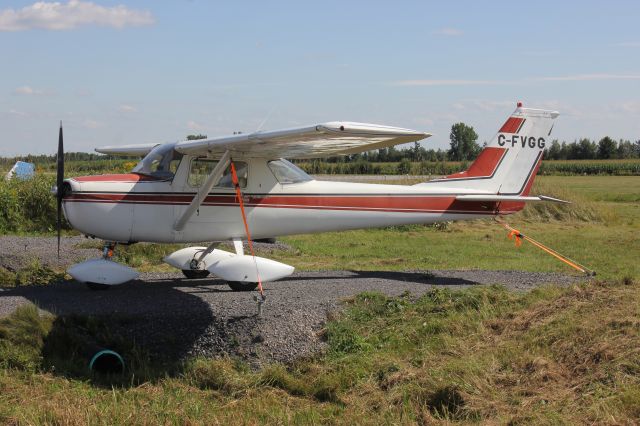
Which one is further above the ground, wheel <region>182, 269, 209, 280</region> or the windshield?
the windshield

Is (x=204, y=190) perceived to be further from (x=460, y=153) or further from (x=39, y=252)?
(x=460, y=153)

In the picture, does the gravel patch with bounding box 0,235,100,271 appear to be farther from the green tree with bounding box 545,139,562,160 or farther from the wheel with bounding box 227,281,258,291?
the green tree with bounding box 545,139,562,160

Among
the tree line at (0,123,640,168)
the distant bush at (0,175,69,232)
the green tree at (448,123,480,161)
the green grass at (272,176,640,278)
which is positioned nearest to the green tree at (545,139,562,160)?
the tree line at (0,123,640,168)

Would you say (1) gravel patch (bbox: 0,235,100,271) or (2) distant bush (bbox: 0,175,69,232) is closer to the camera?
(1) gravel patch (bbox: 0,235,100,271)

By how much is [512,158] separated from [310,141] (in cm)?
511

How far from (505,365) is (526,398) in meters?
0.90

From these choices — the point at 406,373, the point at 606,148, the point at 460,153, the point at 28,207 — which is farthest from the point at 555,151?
the point at 406,373

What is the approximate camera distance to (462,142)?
235 ft

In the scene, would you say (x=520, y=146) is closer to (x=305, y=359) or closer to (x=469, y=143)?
(x=305, y=359)

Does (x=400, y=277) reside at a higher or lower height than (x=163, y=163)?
lower

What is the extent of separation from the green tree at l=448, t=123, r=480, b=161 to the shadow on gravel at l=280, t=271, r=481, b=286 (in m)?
60.1

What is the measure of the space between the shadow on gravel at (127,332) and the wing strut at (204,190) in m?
1.43

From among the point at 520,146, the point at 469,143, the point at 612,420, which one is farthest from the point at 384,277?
the point at 469,143

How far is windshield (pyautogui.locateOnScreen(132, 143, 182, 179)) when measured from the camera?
11.0 meters
